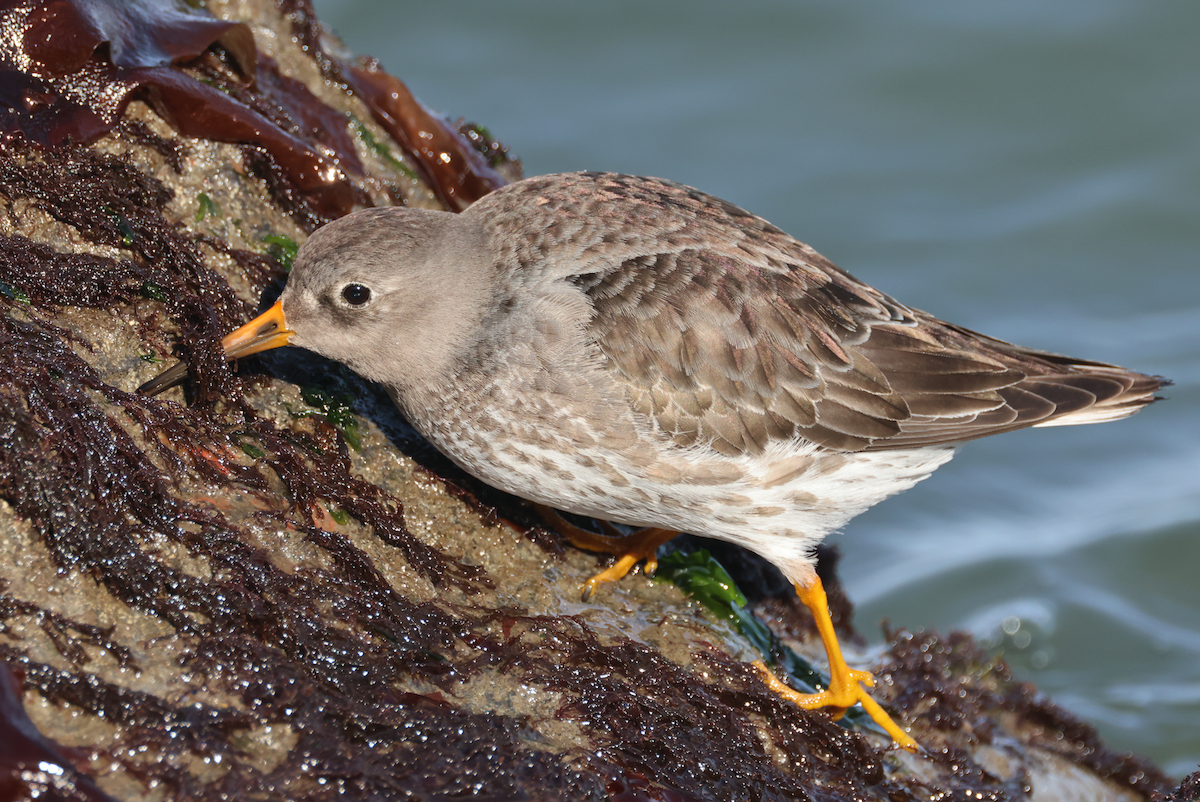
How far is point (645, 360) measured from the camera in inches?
179

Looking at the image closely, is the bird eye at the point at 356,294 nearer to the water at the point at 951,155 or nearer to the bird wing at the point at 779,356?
the bird wing at the point at 779,356

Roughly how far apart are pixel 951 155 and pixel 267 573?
9.10 m

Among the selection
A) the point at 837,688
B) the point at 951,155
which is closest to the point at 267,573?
the point at 837,688

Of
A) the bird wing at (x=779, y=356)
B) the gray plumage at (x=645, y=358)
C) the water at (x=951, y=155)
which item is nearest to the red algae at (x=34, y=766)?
the gray plumage at (x=645, y=358)

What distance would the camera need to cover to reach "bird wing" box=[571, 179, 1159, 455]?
4574 mm

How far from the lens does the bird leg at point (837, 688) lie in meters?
5.05

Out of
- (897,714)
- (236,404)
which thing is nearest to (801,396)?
(897,714)

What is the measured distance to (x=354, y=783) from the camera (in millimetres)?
3227

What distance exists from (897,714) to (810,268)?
2.37 metres

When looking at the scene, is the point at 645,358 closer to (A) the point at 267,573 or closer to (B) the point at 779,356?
(B) the point at 779,356

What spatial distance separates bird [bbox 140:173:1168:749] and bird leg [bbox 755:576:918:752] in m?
0.01

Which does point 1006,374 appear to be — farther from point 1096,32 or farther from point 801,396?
point 1096,32

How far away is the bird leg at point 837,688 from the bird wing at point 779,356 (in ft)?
2.81

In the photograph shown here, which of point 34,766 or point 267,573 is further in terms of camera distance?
point 267,573
